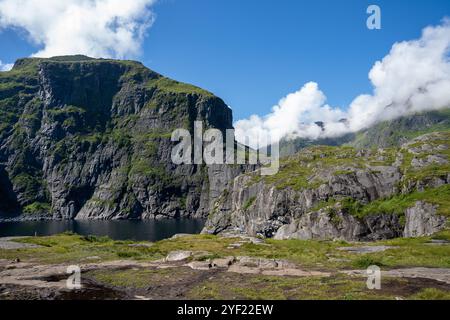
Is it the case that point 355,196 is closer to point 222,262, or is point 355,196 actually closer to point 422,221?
point 422,221

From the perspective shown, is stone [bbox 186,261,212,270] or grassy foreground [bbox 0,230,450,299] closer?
grassy foreground [bbox 0,230,450,299]

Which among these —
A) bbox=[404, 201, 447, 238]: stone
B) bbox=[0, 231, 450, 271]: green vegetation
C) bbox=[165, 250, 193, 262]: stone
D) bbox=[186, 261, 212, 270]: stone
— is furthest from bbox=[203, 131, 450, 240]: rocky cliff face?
bbox=[186, 261, 212, 270]: stone

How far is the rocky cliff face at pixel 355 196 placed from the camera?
109 m

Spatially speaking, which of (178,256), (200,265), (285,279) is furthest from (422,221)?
(285,279)

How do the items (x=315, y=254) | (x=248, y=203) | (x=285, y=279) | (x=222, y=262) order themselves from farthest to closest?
(x=248, y=203), (x=315, y=254), (x=222, y=262), (x=285, y=279)

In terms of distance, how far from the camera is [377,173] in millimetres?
132125

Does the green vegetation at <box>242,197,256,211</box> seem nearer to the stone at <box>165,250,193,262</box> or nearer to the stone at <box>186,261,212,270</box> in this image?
the stone at <box>165,250,193,262</box>

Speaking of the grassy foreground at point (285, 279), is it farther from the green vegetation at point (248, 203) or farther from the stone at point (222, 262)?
the green vegetation at point (248, 203)

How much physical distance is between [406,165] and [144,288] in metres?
113

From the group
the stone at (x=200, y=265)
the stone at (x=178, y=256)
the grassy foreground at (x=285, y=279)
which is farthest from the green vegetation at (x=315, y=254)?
the stone at (x=200, y=265)

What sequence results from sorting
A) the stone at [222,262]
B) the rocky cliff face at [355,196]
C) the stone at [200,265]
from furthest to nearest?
the rocky cliff face at [355,196]
the stone at [222,262]
the stone at [200,265]

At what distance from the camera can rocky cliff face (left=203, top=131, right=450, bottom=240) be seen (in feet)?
357

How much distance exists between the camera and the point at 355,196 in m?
126
